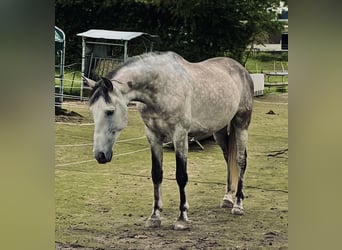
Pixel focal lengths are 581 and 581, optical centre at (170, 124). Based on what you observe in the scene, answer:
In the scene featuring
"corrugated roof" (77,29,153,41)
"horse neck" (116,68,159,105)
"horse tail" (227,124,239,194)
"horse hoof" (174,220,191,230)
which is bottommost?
"horse hoof" (174,220,191,230)

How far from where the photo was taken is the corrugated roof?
118 inches

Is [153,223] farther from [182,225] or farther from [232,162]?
[232,162]

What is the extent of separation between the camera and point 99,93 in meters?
2.84

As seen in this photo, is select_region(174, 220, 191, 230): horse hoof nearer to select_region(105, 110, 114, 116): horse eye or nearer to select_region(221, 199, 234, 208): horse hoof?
select_region(221, 199, 234, 208): horse hoof

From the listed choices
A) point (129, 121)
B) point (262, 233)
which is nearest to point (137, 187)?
point (129, 121)

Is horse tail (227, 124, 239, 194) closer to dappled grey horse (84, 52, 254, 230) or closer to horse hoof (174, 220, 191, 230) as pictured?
dappled grey horse (84, 52, 254, 230)

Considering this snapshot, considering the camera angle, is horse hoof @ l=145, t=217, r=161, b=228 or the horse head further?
horse hoof @ l=145, t=217, r=161, b=228

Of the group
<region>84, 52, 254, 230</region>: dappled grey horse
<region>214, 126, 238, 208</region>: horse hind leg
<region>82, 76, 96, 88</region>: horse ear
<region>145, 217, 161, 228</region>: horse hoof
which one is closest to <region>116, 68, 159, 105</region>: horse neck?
<region>84, 52, 254, 230</region>: dappled grey horse

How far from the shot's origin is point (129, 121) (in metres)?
2.91

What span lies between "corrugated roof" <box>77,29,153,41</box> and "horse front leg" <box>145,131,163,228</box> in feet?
1.66

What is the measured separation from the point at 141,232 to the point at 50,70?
95 cm

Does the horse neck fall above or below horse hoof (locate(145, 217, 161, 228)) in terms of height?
above
